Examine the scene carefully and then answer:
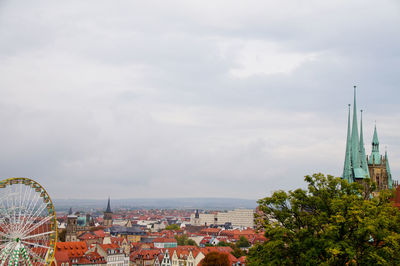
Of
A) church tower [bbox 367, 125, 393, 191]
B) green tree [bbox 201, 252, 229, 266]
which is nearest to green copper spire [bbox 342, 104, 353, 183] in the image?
church tower [bbox 367, 125, 393, 191]

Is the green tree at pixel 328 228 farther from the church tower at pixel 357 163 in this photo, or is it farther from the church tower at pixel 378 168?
the church tower at pixel 378 168

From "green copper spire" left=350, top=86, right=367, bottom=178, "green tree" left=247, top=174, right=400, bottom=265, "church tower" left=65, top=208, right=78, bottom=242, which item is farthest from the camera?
"church tower" left=65, top=208, right=78, bottom=242

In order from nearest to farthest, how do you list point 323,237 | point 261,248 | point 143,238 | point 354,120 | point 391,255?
point 391,255
point 323,237
point 261,248
point 354,120
point 143,238

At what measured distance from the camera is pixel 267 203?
43531mm

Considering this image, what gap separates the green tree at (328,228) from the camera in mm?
36656

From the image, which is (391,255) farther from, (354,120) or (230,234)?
(230,234)

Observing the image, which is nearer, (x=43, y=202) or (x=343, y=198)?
(x=343, y=198)

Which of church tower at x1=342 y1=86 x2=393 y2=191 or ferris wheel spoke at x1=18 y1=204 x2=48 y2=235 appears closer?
ferris wheel spoke at x1=18 y1=204 x2=48 y2=235

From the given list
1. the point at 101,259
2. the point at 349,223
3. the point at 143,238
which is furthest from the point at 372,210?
the point at 143,238

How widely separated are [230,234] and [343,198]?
164 meters

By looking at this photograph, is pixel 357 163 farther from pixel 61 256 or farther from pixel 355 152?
pixel 61 256

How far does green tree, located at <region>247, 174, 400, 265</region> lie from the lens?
36.7 metres

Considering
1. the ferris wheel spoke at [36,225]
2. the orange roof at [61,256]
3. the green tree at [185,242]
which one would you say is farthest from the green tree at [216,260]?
the green tree at [185,242]

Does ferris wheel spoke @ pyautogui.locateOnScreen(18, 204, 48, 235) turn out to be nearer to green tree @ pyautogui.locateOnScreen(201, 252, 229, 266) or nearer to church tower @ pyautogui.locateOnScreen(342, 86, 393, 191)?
green tree @ pyautogui.locateOnScreen(201, 252, 229, 266)
